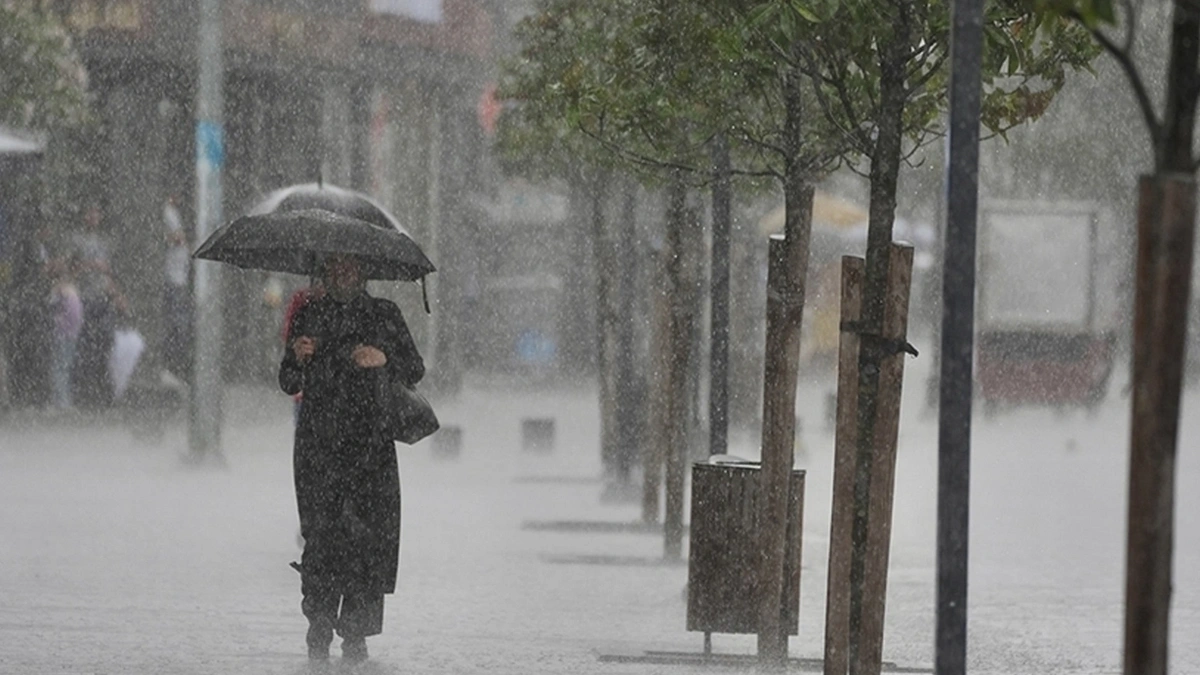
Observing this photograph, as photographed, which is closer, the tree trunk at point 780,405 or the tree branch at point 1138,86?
the tree branch at point 1138,86

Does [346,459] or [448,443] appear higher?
[346,459]

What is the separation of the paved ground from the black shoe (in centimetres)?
15

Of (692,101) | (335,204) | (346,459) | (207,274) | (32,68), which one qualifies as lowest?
(346,459)

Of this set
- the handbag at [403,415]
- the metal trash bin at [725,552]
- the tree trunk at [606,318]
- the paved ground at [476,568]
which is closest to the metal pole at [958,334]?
the paved ground at [476,568]

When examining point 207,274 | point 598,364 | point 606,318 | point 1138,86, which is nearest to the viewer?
point 1138,86

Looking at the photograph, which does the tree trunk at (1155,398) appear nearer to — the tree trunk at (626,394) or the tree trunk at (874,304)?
the tree trunk at (874,304)

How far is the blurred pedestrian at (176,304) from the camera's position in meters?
29.9

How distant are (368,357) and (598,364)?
10109mm

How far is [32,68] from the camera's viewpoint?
90.2 ft

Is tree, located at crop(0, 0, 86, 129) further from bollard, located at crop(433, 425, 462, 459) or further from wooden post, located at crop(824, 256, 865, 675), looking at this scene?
wooden post, located at crop(824, 256, 865, 675)

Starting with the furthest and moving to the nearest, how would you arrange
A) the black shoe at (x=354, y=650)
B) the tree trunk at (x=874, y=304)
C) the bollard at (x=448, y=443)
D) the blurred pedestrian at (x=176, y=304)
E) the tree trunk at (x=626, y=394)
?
1. the blurred pedestrian at (x=176, y=304)
2. the bollard at (x=448, y=443)
3. the tree trunk at (x=626, y=394)
4. the black shoe at (x=354, y=650)
5. the tree trunk at (x=874, y=304)

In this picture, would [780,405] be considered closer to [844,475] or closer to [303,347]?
[303,347]

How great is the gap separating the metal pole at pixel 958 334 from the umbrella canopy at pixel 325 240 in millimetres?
5359

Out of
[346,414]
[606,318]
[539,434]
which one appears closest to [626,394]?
[606,318]
